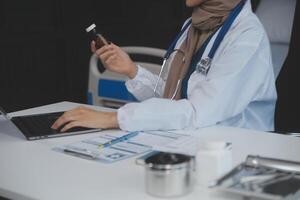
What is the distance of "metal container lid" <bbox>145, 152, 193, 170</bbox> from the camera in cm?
102

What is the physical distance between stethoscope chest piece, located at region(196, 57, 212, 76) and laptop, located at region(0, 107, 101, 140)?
18.1 inches

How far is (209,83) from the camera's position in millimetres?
1601

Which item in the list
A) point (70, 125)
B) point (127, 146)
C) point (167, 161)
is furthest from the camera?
point (70, 125)

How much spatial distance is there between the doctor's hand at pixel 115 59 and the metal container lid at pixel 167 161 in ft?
2.72

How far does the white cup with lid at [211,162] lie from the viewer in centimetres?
108

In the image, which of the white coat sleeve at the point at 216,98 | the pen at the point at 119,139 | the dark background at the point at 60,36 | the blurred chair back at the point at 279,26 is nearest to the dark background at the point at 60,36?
the dark background at the point at 60,36

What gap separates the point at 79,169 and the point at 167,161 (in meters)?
0.28

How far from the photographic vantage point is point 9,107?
3.84m

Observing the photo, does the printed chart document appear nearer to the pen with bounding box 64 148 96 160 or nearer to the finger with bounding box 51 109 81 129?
the pen with bounding box 64 148 96 160

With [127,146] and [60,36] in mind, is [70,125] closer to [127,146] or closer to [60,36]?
[127,146]

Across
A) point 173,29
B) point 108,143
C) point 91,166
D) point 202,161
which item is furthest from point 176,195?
point 173,29

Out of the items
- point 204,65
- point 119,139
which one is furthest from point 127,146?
point 204,65

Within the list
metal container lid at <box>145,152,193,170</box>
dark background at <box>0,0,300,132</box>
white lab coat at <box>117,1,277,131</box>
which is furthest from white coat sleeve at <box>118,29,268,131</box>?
dark background at <box>0,0,300,132</box>

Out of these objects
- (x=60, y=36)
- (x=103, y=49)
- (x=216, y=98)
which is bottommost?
(x=60, y=36)
